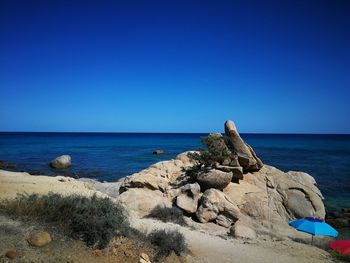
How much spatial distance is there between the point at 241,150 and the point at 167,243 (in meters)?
12.0

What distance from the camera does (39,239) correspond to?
7.96 meters

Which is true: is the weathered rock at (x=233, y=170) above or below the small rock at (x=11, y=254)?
above

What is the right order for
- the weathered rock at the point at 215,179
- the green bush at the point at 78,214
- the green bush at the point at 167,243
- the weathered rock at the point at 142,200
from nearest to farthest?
the green bush at the point at 78,214 → the green bush at the point at 167,243 → the weathered rock at the point at 142,200 → the weathered rock at the point at 215,179

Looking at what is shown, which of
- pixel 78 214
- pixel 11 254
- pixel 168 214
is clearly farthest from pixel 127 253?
pixel 168 214

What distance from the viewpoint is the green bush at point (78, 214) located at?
8586mm

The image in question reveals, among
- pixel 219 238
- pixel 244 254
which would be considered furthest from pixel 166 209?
pixel 244 254

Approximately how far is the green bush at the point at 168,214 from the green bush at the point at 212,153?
4638mm

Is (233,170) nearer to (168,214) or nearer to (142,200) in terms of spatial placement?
(168,214)

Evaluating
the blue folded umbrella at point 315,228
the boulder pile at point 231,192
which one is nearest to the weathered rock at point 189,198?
the boulder pile at point 231,192

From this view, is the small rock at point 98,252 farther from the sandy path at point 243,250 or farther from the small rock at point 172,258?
the sandy path at point 243,250

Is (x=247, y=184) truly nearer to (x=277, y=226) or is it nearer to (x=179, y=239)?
(x=277, y=226)

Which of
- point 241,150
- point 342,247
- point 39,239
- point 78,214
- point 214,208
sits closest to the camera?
point 39,239

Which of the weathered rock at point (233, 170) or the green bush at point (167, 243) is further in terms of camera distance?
the weathered rock at point (233, 170)

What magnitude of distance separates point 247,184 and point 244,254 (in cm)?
833
